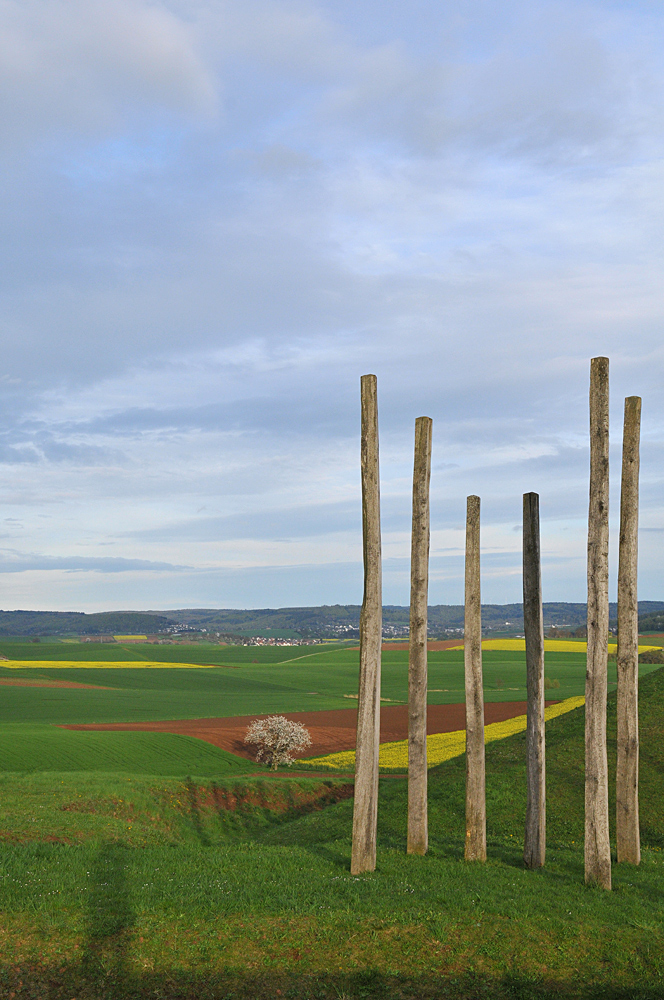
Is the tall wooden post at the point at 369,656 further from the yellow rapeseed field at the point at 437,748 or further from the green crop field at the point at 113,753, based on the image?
the green crop field at the point at 113,753

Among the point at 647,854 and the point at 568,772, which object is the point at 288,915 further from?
the point at 568,772

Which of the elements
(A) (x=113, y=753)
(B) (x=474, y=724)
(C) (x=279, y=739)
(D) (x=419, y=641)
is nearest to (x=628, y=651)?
(B) (x=474, y=724)

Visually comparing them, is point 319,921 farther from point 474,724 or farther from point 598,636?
point 598,636

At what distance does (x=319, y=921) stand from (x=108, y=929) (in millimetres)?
3161

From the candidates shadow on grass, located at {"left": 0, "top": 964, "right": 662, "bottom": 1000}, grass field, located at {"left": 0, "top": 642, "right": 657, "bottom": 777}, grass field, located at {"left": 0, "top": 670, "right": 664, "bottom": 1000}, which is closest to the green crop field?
grass field, located at {"left": 0, "top": 642, "right": 657, "bottom": 777}

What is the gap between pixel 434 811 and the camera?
807 inches

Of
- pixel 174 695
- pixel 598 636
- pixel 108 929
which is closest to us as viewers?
pixel 108 929

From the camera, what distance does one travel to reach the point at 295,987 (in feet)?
30.1

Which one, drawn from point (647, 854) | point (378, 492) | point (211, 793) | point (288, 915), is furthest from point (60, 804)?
point (647, 854)

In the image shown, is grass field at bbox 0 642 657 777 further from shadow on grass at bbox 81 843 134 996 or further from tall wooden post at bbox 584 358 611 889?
tall wooden post at bbox 584 358 611 889

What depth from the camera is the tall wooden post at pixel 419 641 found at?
14.5 metres

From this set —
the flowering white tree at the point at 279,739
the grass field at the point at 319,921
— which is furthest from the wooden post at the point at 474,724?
the flowering white tree at the point at 279,739

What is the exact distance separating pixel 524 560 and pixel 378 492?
3.49 meters

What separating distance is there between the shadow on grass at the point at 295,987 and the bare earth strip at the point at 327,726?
118 ft
